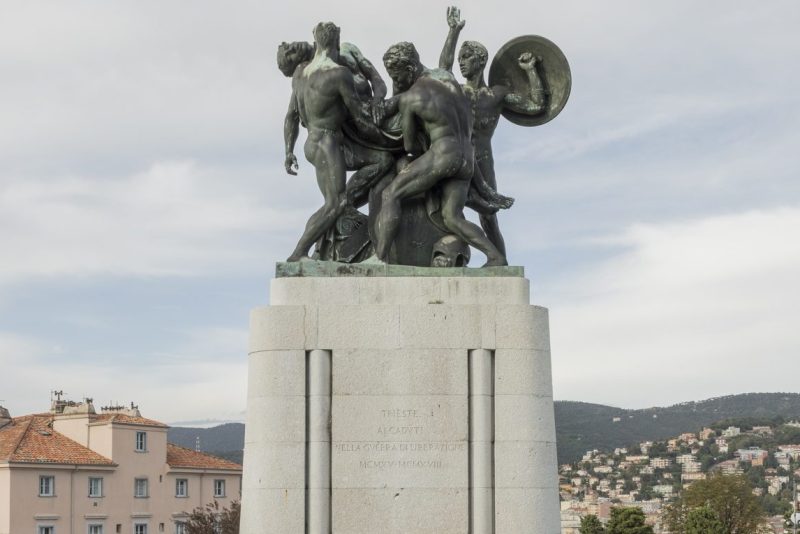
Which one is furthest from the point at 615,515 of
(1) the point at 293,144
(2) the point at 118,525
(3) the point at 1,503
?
(1) the point at 293,144

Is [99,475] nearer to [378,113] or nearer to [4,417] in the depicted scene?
[4,417]

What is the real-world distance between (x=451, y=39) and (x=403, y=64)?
4.39 ft

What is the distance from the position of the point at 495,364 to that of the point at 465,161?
3.20 m

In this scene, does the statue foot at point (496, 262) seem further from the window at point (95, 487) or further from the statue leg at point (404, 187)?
the window at point (95, 487)

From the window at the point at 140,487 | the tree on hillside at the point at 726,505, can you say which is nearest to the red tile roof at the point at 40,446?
the window at the point at 140,487

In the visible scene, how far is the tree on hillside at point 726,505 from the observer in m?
114

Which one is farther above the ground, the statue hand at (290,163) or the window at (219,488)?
the statue hand at (290,163)

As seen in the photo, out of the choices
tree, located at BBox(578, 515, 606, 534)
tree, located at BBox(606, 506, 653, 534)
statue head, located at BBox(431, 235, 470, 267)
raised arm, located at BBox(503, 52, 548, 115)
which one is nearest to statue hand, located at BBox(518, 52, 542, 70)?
raised arm, located at BBox(503, 52, 548, 115)

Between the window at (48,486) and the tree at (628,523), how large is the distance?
157ft

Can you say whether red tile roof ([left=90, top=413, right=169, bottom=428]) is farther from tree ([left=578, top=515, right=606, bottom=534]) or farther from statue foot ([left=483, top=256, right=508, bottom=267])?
statue foot ([left=483, top=256, right=508, bottom=267])

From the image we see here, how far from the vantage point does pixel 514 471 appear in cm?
1819

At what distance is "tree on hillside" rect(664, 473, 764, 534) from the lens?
375 ft

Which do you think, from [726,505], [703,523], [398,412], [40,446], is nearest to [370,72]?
[398,412]

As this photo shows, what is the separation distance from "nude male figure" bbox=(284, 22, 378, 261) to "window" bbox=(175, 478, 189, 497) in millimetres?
71656
